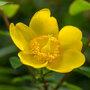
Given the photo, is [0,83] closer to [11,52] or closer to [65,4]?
[11,52]

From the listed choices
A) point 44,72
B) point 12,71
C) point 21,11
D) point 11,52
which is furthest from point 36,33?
point 21,11

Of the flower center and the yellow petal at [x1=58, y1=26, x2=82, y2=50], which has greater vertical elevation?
the yellow petal at [x1=58, y1=26, x2=82, y2=50]

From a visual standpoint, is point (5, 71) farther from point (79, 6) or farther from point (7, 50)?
point (79, 6)

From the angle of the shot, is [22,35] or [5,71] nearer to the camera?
[22,35]

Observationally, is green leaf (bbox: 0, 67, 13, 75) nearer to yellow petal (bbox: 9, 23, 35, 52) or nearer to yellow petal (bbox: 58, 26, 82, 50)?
yellow petal (bbox: 9, 23, 35, 52)

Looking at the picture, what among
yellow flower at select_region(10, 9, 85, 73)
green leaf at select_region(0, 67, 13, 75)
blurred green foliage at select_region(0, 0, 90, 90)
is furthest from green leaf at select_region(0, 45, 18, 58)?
yellow flower at select_region(10, 9, 85, 73)

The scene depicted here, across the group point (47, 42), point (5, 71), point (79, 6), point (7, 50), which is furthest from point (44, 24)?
point (7, 50)

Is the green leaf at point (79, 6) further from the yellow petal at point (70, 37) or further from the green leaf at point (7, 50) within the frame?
the green leaf at point (7, 50)
